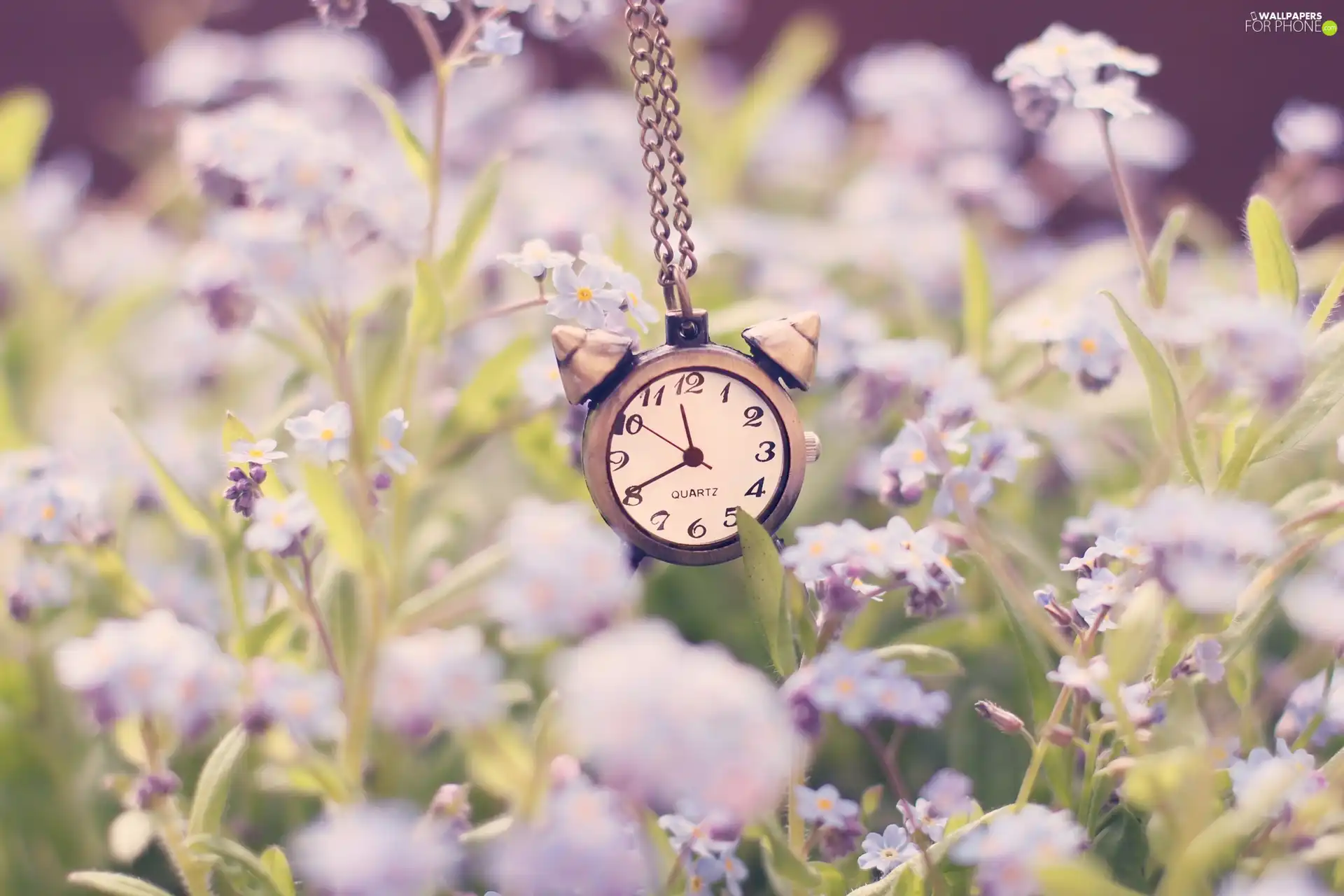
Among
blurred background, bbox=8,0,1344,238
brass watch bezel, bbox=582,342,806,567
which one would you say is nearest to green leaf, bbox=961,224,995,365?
brass watch bezel, bbox=582,342,806,567

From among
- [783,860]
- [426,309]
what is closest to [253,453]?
[426,309]

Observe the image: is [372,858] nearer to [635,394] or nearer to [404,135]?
[635,394]

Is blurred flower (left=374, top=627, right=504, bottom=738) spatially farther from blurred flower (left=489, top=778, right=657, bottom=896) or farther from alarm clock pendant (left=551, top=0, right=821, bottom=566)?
alarm clock pendant (left=551, top=0, right=821, bottom=566)

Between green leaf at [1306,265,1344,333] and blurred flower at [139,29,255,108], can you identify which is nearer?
green leaf at [1306,265,1344,333]

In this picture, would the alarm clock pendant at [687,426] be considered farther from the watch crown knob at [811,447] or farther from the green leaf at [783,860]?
the green leaf at [783,860]

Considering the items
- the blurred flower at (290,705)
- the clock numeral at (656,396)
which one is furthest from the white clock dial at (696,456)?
the blurred flower at (290,705)
